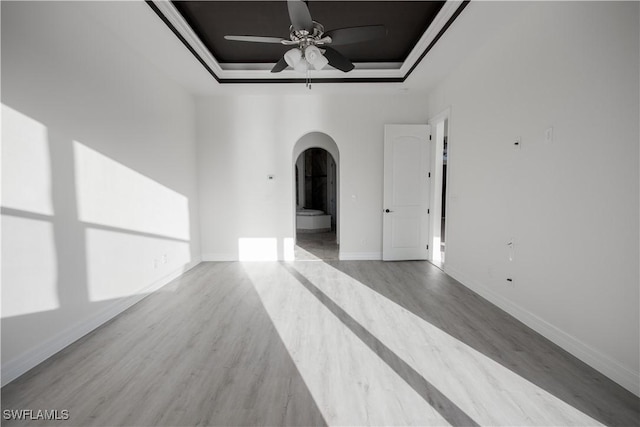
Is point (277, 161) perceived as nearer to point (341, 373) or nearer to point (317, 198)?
point (341, 373)

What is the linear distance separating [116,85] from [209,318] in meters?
2.68

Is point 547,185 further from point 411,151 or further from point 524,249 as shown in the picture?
point 411,151

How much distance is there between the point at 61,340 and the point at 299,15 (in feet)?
10.7

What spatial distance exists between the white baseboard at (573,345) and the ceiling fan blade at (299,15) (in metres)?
3.28

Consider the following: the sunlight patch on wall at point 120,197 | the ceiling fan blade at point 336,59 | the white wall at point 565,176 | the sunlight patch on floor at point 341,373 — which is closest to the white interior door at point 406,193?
the white wall at point 565,176

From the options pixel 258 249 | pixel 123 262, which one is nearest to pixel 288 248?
pixel 258 249

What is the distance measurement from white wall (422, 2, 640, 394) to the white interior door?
148cm

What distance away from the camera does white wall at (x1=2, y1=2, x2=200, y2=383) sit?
6.73 ft

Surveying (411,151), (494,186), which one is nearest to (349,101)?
(411,151)

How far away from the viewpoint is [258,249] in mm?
5379

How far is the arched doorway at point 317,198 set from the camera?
623 cm

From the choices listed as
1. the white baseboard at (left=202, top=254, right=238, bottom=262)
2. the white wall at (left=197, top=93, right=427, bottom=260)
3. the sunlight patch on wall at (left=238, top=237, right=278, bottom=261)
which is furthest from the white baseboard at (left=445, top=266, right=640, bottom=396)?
the white baseboard at (left=202, top=254, right=238, bottom=262)

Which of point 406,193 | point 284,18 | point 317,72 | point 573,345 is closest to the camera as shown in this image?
point 573,345

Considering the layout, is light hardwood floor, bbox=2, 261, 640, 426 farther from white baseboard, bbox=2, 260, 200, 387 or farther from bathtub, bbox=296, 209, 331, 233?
bathtub, bbox=296, 209, 331, 233
